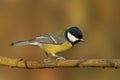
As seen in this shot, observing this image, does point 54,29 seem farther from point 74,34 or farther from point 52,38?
point 74,34

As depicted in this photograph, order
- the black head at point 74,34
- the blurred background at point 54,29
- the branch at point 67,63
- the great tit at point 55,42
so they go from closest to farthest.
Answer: the branch at point 67,63 → the black head at point 74,34 → the great tit at point 55,42 → the blurred background at point 54,29

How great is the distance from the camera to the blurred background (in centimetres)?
430

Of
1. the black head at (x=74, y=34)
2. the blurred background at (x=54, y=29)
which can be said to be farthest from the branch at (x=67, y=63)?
the blurred background at (x=54, y=29)

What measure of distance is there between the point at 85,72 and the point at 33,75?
0.46m

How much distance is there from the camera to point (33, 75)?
434 cm

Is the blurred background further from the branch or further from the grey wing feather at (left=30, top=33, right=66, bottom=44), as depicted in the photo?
the branch

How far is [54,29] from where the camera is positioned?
435cm

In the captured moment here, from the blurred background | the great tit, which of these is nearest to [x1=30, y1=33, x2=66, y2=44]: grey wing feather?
the great tit

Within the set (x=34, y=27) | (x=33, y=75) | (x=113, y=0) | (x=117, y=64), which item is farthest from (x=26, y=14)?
(x=117, y=64)

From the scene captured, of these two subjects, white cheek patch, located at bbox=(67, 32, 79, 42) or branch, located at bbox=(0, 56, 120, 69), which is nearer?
branch, located at bbox=(0, 56, 120, 69)

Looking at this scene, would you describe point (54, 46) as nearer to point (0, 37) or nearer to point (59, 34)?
point (59, 34)

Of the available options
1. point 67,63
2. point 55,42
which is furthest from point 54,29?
point 67,63

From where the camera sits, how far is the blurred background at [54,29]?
4305 millimetres

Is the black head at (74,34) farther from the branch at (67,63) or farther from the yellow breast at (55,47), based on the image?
the branch at (67,63)
